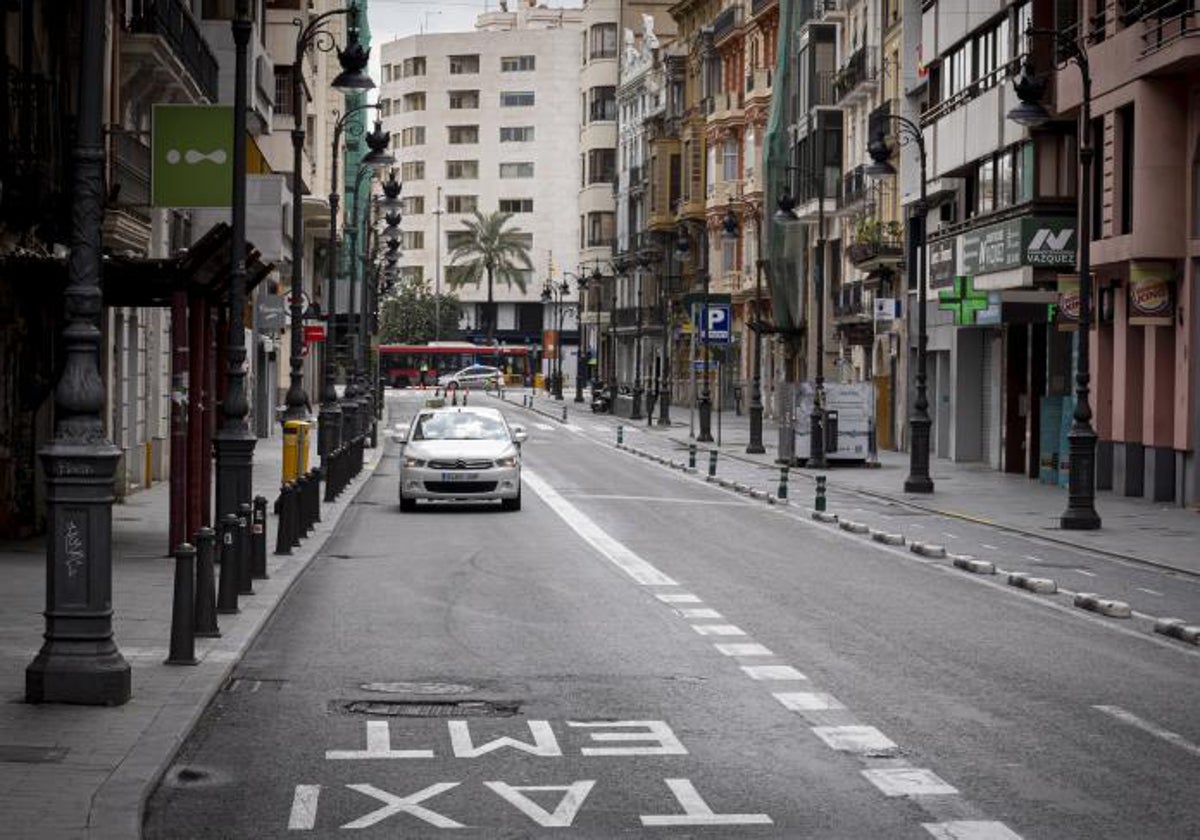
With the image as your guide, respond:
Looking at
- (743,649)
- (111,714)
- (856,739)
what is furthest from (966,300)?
(111,714)

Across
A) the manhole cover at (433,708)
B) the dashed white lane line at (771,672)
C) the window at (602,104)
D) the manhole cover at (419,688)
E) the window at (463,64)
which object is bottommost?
the dashed white lane line at (771,672)

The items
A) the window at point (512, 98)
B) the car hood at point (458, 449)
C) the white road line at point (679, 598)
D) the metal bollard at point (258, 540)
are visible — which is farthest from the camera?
the window at point (512, 98)

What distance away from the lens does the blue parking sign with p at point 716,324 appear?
62500mm

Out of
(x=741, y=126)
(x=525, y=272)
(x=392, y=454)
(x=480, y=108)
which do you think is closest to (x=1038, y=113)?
(x=392, y=454)

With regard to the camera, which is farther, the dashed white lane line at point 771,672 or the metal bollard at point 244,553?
the metal bollard at point 244,553

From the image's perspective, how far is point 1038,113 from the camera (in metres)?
32.8

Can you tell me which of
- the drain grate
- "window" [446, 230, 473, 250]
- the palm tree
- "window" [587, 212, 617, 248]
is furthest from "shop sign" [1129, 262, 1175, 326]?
"window" [446, 230, 473, 250]

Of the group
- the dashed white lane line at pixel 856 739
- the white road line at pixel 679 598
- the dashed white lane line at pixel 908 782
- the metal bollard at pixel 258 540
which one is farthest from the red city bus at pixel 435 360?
the dashed white lane line at pixel 908 782

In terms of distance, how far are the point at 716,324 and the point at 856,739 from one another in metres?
50.6

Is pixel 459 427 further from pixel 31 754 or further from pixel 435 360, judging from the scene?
pixel 435 360

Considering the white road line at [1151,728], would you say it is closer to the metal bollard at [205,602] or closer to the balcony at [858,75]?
the metal bollard at [205,602]

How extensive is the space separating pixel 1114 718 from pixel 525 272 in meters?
148

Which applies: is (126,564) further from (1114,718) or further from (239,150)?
(1114,718)

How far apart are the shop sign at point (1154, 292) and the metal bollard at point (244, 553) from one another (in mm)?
21245
